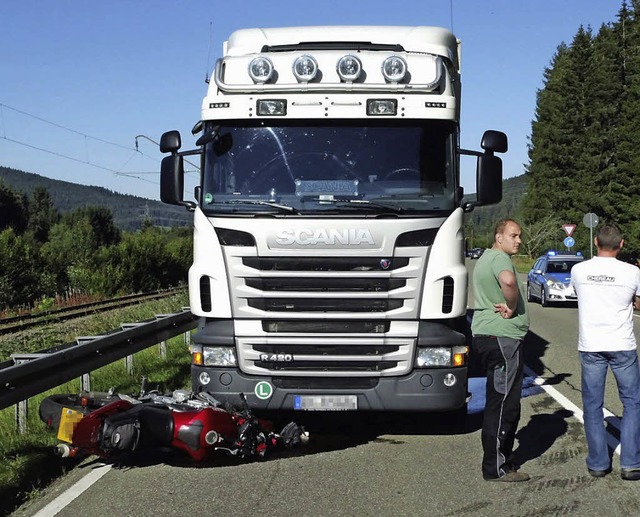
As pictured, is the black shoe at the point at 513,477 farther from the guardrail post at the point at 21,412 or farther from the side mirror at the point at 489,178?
the guardrail post at the point at 21,412

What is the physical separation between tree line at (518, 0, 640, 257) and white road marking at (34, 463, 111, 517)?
169 ft

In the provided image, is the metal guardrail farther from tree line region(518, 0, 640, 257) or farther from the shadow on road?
tree line region(518, 0, 640, 257)

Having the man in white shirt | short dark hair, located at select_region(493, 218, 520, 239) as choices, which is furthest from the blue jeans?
short dark hair, located at select_region(493, 218, 520, 239)

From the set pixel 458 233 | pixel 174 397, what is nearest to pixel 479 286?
pixel 458 233

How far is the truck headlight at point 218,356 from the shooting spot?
721 centimetres

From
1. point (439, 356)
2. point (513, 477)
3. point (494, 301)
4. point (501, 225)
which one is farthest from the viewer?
point (439, 356)

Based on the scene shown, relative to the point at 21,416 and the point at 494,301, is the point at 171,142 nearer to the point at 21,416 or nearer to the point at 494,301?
the point at 21,416

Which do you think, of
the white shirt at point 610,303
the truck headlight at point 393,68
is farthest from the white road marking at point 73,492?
the truck headlight at point 393,68

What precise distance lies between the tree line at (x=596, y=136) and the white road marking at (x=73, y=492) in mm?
51612

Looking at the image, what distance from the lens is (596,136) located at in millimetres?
64938

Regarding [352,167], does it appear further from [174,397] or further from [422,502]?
[422,502]

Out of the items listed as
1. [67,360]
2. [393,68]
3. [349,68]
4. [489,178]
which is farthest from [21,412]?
[489,178]

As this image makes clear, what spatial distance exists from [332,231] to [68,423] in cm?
254

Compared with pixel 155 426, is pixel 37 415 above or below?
below
